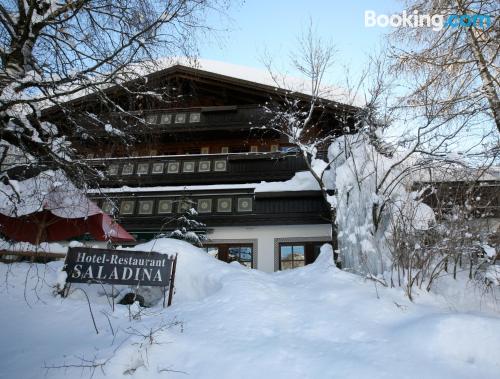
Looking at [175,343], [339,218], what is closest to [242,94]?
[339,218]

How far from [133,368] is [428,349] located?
294 cm

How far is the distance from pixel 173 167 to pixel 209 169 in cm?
141

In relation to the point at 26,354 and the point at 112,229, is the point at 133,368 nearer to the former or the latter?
the point at 26,354

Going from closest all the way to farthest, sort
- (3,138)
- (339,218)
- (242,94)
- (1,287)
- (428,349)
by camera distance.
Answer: (428,349)
(3,138)
(1,287)
(339,218)
(242,94)

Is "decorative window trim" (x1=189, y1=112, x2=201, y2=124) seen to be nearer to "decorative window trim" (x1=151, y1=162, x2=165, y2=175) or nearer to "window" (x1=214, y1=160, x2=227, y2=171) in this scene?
"decorative window trim" (x1=151, y1=162, x2=165, y2=175)

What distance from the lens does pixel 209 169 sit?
13359 mm

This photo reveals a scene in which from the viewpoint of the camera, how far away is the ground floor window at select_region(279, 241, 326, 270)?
1201 cm

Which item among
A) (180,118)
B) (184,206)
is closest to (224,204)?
(184,206)

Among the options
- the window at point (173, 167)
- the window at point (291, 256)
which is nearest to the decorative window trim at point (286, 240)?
the window at point (291, 256)

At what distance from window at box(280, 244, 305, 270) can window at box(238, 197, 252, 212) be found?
5.61ft

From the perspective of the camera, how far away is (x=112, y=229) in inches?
314

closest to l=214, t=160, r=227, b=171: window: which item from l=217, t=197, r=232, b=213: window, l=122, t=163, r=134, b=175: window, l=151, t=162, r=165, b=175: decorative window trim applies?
l=217, t=197, r=232, b=213: window

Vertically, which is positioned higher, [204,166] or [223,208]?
[204,166]

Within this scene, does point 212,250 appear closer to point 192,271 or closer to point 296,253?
point 296,253
